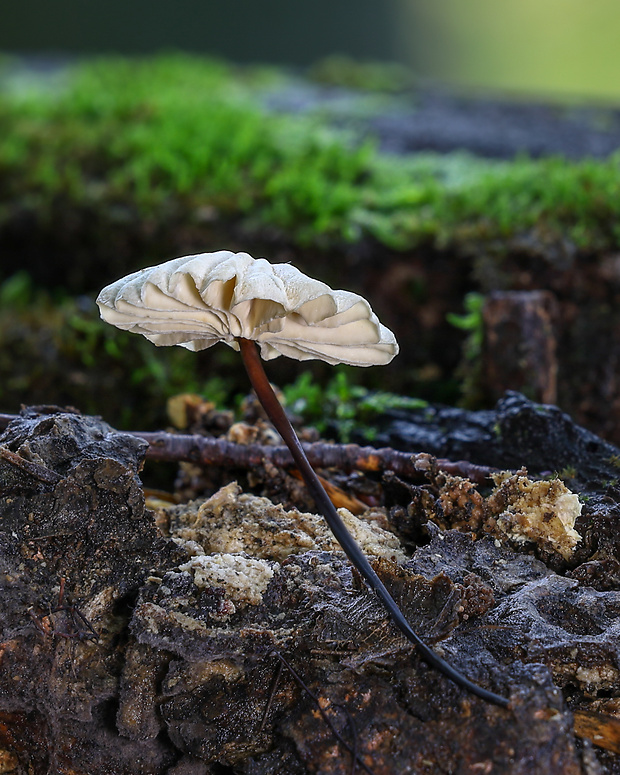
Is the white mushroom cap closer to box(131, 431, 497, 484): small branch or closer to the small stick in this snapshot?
box(131, 431, 497, 484): small branch

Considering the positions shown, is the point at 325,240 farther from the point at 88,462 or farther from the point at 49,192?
the point at 88,462

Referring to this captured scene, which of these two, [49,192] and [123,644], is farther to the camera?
[49,192]

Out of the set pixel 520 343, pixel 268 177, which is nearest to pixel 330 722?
pixel 520 343

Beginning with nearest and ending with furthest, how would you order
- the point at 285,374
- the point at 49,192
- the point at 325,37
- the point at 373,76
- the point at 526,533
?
→ 1. the point at 526,533
2. the point at 285,374
3. the point at 49,192
4. the point at 373,76
5. the point at 325,37

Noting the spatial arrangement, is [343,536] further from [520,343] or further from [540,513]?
[520,343]

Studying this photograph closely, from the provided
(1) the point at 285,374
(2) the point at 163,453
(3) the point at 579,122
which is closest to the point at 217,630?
(2) the point at 163,453

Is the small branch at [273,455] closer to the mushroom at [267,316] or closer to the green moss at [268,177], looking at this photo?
the mushroom at [267,316]

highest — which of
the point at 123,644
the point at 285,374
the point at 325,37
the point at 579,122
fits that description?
the point at 325,37
